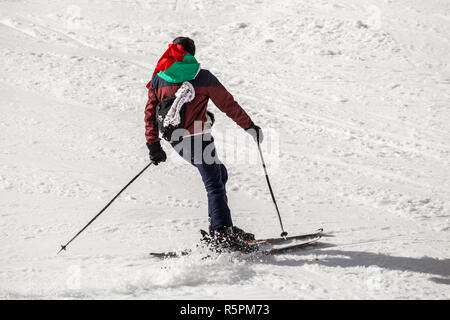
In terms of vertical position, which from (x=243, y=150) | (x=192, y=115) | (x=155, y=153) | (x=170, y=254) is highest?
(x=243, y=150)

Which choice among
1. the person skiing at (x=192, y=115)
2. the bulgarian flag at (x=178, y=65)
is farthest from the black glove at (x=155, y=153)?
the bulgarian flag at (x=178, y=65)

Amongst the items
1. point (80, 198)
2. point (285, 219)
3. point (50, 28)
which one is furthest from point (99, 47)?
point (285, 219)

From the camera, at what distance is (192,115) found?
4.25m

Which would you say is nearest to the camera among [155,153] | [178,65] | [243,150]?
[178,65]

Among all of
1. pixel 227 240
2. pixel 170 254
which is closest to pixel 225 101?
pixel 227 240

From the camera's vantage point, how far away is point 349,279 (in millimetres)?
4172

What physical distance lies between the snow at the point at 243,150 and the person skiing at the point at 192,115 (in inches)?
16.8

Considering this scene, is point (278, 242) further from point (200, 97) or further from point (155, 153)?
point (200, 97)

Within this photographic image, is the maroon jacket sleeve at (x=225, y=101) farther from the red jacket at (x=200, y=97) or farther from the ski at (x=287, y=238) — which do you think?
the ski at (x=287, y=238)

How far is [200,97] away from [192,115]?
150 mm

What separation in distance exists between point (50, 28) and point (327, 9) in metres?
5.52

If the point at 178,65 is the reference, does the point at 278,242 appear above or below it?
below
